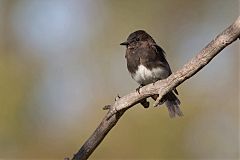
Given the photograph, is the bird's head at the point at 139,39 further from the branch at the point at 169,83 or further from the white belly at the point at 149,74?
the branch at the point at 169,83

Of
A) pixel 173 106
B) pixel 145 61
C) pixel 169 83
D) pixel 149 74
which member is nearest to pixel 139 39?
pixel 145 61

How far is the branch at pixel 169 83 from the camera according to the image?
3.50 metres

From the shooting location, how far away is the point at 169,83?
376 centimetres

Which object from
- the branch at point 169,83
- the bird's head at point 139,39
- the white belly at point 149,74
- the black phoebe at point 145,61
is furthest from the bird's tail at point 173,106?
the branch at point 169,83

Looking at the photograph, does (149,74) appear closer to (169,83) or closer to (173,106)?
(173,106)

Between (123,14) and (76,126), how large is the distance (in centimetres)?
210

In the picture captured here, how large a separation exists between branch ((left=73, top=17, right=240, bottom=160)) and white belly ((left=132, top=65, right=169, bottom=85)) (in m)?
0.94

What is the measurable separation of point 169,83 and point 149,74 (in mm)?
1280

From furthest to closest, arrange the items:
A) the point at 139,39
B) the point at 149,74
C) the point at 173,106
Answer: the point at 139,39
the point at 149,74
the point at 173,106

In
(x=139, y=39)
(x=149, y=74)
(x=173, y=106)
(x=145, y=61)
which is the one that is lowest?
(x=173, y=106)

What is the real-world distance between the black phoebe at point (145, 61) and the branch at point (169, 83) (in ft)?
2.84

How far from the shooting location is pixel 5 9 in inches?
488

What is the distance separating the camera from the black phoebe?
5.02m

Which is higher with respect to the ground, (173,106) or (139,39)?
(139,39)
